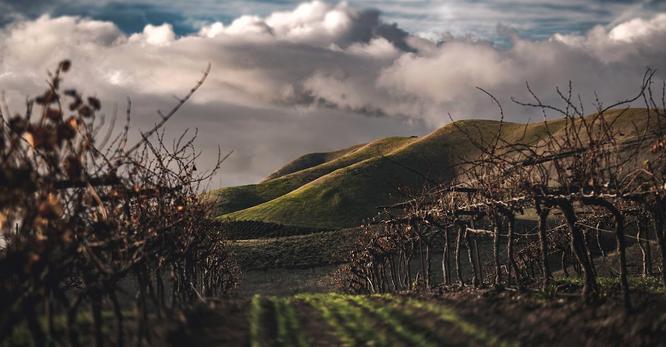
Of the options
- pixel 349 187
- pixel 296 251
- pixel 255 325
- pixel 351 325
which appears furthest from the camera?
pixel 349 187

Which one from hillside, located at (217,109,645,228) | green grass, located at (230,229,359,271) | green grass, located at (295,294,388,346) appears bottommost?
green grass, located at (230,229,359,271)

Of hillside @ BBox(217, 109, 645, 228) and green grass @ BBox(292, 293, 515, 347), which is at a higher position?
hillside @ BBox(217, 109, 645, 228)

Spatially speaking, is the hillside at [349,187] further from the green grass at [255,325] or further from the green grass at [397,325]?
the green grass at [397,325]

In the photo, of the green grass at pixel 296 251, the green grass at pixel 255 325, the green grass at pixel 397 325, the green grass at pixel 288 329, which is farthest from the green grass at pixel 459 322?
the green grass at pixel 296 251

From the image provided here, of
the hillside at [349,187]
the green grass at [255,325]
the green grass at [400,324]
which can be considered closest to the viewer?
the green grass at [400,324]

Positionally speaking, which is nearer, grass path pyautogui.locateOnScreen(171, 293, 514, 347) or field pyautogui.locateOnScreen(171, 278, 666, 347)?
field pyautogui.locateOnScreen(171, 278, 666, 347)

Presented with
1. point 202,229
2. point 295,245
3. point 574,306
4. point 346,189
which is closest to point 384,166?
point 346,189

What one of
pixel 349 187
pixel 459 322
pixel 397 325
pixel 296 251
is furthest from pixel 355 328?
pixel 349 187

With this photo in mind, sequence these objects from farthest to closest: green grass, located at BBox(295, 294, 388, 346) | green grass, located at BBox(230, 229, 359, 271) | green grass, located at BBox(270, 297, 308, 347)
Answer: green grass, located at BBox(230, 229, 359, 271) → green grass, located at BBox(270, 297, 308, 347) → green grass, located at BBox(295, 294, 388, 346)

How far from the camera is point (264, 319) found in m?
12.5

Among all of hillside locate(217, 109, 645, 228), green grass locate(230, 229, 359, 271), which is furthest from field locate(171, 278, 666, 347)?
hillside locate(217, 109, 645, 228)

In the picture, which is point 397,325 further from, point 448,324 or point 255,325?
point 255,325

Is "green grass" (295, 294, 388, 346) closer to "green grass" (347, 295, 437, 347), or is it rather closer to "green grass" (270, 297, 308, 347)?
"green grass" (347, 295, 437, 347)

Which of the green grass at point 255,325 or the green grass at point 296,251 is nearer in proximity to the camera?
the green grass at point 255,325
